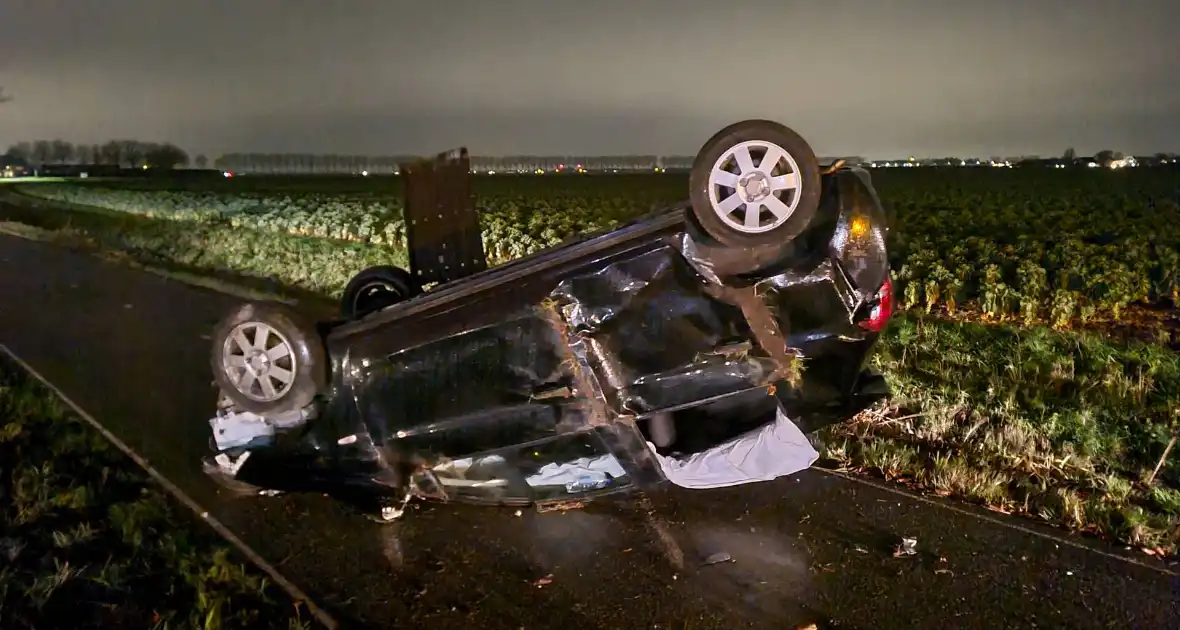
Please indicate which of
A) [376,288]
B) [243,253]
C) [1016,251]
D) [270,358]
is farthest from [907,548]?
[243,253]

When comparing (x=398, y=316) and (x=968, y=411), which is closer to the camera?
(x=398, y=316)

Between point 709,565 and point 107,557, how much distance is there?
2979 millimetres

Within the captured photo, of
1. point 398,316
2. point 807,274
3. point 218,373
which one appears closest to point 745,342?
point 807,274

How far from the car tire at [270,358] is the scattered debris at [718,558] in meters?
2.10

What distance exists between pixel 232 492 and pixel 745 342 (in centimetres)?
337

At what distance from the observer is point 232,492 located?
5172 millimetres

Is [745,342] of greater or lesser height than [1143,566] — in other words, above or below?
above

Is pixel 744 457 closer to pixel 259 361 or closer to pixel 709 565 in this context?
pixel 709 565

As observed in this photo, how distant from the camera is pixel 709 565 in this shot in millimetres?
4059

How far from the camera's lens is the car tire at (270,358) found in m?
4.13

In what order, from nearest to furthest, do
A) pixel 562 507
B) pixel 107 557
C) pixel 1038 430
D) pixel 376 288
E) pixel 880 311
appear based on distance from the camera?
pixel 880 311 < pixel 107 557 < pixel 562 507 < pixel 1038 430 < pixel 376 288

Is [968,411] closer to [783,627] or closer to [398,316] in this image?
[783,627]

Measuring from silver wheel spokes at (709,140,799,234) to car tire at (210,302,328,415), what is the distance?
6.90ft

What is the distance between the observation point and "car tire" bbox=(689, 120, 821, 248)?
3580mm
